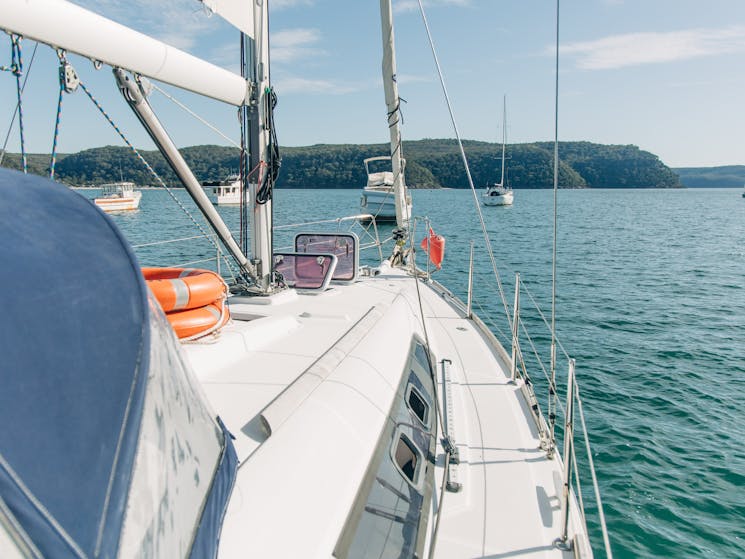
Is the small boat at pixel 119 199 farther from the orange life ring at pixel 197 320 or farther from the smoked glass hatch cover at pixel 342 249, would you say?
the orange life ring at pixel 197 320

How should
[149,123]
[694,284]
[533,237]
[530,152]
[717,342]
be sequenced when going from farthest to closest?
[530,152] < [533,237] < [694,284] < [717,342] < [149,123]

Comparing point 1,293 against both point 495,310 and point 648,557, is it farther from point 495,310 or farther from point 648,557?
point 495,310

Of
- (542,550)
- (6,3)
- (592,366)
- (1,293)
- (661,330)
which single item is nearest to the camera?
(1,293)

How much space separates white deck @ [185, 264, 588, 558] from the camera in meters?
2.10

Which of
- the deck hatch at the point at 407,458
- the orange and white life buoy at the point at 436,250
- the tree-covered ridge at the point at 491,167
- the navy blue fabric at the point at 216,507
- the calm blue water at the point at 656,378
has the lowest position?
the calm blue water at the point at 656,378

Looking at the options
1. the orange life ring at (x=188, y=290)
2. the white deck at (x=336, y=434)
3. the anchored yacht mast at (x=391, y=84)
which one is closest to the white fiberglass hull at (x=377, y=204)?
the anchored yacht mast at (x=391, y=84)

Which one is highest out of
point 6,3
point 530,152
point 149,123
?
point 530,152

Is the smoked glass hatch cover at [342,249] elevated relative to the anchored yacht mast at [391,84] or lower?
lower

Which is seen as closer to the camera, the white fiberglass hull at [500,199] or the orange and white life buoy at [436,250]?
the orange and white life buoy at [436,250]

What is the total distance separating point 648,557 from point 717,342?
862 cm

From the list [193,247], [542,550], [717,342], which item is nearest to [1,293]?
[542,550]

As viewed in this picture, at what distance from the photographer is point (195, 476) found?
1744 millimetres

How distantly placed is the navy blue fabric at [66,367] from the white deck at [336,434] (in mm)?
746

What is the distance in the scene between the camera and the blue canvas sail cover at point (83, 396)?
106 centimetres
